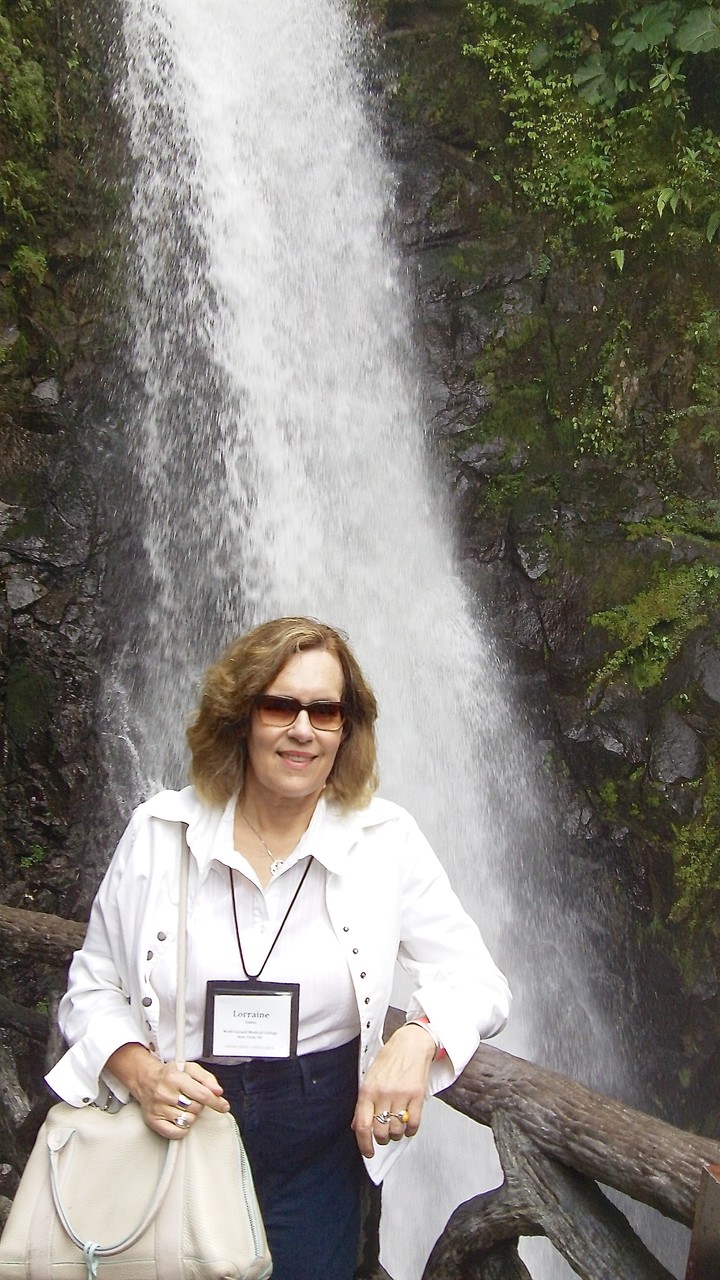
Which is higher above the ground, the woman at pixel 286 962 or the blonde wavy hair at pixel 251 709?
the blonde wavy hair at pixel 251 709

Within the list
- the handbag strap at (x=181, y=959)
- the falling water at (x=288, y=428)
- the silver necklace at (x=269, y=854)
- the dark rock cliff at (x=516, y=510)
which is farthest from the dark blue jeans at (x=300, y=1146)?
the dark rock cliff at (x=516, y=510)

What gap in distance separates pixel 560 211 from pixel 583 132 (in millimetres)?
620

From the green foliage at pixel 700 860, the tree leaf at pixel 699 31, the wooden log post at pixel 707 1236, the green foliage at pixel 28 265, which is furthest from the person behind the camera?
the tree leaf at pixel 699 31

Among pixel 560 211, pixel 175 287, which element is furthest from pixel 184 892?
A: pixel 560 211

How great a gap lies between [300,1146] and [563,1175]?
570 mm

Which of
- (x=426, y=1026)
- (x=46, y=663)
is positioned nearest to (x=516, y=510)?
(x=46, y=663)

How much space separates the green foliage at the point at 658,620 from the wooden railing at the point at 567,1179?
4993mm

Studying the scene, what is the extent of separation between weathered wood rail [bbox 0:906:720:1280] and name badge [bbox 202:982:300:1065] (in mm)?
646

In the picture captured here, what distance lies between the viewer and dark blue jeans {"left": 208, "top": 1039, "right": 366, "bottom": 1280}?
5.44 feet

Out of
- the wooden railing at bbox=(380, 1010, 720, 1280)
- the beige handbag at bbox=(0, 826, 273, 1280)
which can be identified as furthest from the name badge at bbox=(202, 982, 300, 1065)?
the wooden railing at bbox=(380, 1010, 720, 1280)

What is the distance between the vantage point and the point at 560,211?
25.1ft

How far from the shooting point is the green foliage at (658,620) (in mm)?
6770

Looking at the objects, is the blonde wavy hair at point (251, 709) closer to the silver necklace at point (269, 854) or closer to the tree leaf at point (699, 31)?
the silver necklace at point (269, 854)

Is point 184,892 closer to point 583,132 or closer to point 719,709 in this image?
point 719,709
